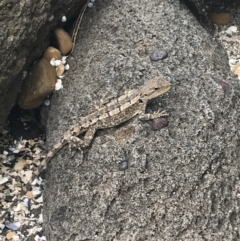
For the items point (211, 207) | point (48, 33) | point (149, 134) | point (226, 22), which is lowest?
point (226, 22)

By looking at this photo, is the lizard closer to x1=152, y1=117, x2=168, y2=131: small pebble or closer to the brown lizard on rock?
the brown lizard on rock

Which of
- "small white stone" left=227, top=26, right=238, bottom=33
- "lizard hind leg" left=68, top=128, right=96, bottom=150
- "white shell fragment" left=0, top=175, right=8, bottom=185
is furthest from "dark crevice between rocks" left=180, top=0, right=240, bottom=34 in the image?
"white shell fragment" left=0, top=175, right=8, bottom=185

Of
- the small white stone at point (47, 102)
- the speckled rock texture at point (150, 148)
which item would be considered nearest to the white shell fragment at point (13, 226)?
the speckled rock texture at point (150, 148)

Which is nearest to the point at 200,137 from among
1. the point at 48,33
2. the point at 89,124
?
the point at 89,124

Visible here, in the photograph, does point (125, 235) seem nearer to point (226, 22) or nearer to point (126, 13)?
point (126, 13)

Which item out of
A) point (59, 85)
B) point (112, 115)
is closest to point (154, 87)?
point (112, 115)

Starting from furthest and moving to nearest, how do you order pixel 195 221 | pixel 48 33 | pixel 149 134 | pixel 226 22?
pixel 226 22, pixel 48 33, pixel 149 134, pixel 195 221

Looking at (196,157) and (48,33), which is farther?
(48,33)
